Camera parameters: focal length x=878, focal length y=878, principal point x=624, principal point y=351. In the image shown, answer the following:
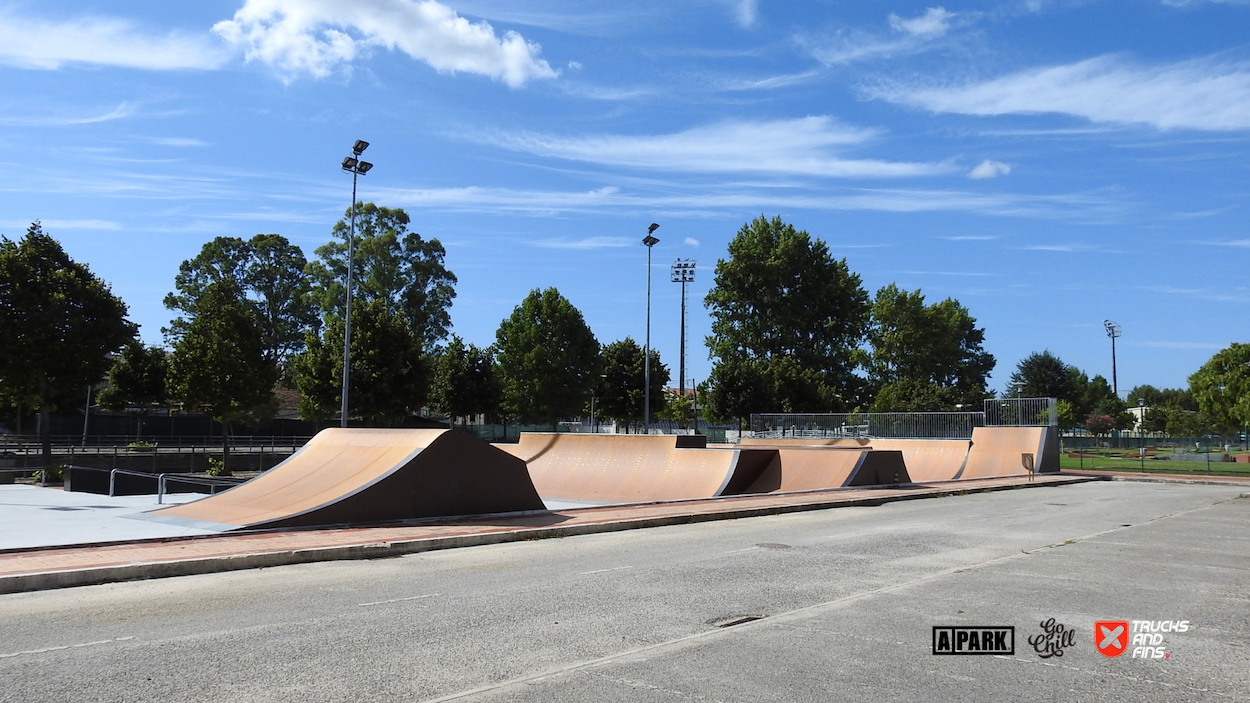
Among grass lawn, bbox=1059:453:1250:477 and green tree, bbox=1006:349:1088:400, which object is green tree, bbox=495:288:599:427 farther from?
green tree, bbox=1006:349:1088:400

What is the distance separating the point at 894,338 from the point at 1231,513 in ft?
219

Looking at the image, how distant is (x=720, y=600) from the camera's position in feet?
27.9

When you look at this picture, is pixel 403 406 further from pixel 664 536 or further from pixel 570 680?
pixel 570 680

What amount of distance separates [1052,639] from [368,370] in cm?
4054

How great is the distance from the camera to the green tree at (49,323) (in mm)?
34031

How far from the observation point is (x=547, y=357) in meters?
60.0

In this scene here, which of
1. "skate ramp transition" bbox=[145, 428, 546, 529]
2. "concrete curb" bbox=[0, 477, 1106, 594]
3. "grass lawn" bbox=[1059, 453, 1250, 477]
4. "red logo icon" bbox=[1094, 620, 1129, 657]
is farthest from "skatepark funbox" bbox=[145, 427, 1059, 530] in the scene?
"red logo icon" bbox=[1094, 620, 1129, 657]

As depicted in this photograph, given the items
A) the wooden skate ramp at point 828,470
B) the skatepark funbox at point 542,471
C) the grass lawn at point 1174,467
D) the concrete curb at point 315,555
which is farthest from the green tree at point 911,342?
the concrete curb at point 315,555

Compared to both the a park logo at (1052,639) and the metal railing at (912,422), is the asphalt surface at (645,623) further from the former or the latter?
the metal railing at (912,422)

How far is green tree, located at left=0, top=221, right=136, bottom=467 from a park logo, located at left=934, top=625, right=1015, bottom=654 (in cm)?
3508

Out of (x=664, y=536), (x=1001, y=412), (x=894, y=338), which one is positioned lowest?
(x=664, y=536)

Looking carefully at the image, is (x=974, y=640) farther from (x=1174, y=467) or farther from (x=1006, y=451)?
(x=1174, y=467)

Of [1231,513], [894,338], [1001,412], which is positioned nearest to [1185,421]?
[894,338]

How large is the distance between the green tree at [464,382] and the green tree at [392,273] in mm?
5433
